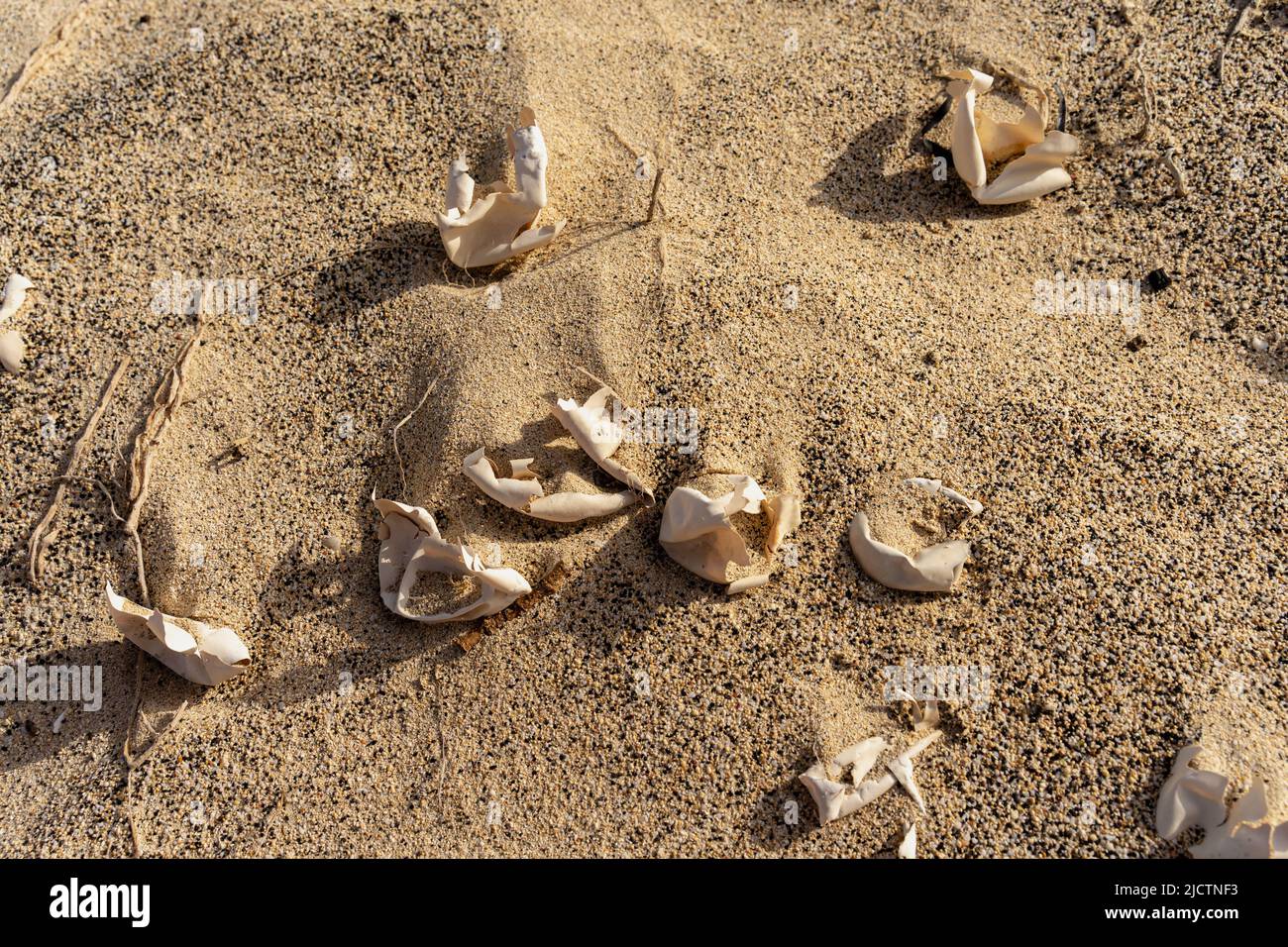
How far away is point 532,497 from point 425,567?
34cm

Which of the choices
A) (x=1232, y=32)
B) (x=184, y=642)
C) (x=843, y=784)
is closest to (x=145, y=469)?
(x=184, y=642)

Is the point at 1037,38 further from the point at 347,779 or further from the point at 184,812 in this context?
the point at 184,812

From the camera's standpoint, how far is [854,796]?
225cm

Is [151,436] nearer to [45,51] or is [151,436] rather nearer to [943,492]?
[45,51]

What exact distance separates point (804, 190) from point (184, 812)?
263 centimetres

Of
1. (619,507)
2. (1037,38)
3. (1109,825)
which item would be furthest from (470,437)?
(1037,38)

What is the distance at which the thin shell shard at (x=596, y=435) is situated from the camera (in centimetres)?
252

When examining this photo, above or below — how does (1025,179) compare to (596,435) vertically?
above

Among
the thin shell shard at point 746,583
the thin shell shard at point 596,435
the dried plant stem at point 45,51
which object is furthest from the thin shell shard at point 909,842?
the dried plant stem at point 45,51

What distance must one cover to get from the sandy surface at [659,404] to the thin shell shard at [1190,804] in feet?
0.19

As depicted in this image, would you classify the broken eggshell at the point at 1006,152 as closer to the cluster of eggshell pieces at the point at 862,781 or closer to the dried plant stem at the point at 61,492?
the cluster of eggshell pieces at the point at 862,781

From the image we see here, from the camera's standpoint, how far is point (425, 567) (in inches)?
97.3

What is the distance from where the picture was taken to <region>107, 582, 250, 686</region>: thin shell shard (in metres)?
A: 2.39
